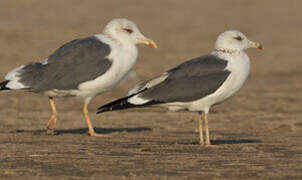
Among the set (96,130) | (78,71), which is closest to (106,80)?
(78,71)

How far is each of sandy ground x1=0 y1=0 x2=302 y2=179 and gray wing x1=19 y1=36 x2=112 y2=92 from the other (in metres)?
0.73

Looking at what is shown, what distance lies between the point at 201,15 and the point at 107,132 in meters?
18.5

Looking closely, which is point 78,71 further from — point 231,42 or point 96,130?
point 231,42

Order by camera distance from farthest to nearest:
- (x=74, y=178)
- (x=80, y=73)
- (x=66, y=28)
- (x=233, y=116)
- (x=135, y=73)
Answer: (x=66, y=28) → (x=135, y=73) → (x=233, y=116) → (x=80, y=73) → (x=74, y=178)

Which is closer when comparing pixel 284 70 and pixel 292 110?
pixel 292 110

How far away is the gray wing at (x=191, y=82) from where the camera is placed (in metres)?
9.27

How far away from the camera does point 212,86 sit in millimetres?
9250

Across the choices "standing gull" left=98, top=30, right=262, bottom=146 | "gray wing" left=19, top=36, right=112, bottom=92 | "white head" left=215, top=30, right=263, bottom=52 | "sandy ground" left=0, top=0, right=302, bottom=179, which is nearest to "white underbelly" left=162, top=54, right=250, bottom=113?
"standing gull" left=98, top=30, right=262, bottom=146

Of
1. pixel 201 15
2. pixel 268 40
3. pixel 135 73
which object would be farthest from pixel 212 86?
pixel 201 15

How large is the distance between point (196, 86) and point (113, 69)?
1.56 meters

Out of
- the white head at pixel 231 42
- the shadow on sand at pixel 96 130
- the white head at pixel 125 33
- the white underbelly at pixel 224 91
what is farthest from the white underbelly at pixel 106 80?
the white head at pixel 231 42

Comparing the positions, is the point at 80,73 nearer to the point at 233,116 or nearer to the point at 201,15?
the point at 233,116

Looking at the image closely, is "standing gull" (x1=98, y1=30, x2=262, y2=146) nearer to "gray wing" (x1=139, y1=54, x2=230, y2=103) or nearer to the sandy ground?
"gray wing" (x1=139, y1=54, x2=230, y2=103)

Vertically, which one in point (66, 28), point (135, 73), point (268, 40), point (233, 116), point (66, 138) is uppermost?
point (66, 28)
